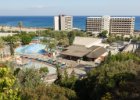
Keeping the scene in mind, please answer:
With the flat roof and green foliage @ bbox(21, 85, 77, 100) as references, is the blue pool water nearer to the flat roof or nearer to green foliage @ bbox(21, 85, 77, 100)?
the flat roof

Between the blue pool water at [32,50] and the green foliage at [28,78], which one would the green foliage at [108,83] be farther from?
the blue pool water at [32,50]

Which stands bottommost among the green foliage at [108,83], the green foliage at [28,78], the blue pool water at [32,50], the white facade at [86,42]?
the blue pool water at [32,50]

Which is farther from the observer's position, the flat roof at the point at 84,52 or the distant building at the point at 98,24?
the distant building at the point at 98,24

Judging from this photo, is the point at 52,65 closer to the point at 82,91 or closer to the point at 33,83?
the point at 33,83

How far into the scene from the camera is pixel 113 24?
97.0 m

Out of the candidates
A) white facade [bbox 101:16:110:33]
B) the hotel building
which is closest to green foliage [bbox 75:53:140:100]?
the hotel building

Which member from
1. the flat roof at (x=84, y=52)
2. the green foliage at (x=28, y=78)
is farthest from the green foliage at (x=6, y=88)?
the flat roof at (x=84, y=52)

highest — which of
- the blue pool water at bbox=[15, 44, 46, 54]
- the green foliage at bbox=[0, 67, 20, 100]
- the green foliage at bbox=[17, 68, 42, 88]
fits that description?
the green foliage at bbox=[0, 67, 20, 100]

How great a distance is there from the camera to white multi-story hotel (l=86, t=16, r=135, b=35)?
95.6 metres

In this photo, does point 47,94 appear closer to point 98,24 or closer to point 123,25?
point 123,25

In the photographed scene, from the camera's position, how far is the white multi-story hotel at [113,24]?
95.6m

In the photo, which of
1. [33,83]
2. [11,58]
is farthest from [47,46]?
[33,83]

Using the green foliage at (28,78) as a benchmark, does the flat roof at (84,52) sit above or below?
below

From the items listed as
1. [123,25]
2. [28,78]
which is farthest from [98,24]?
[28,78]
